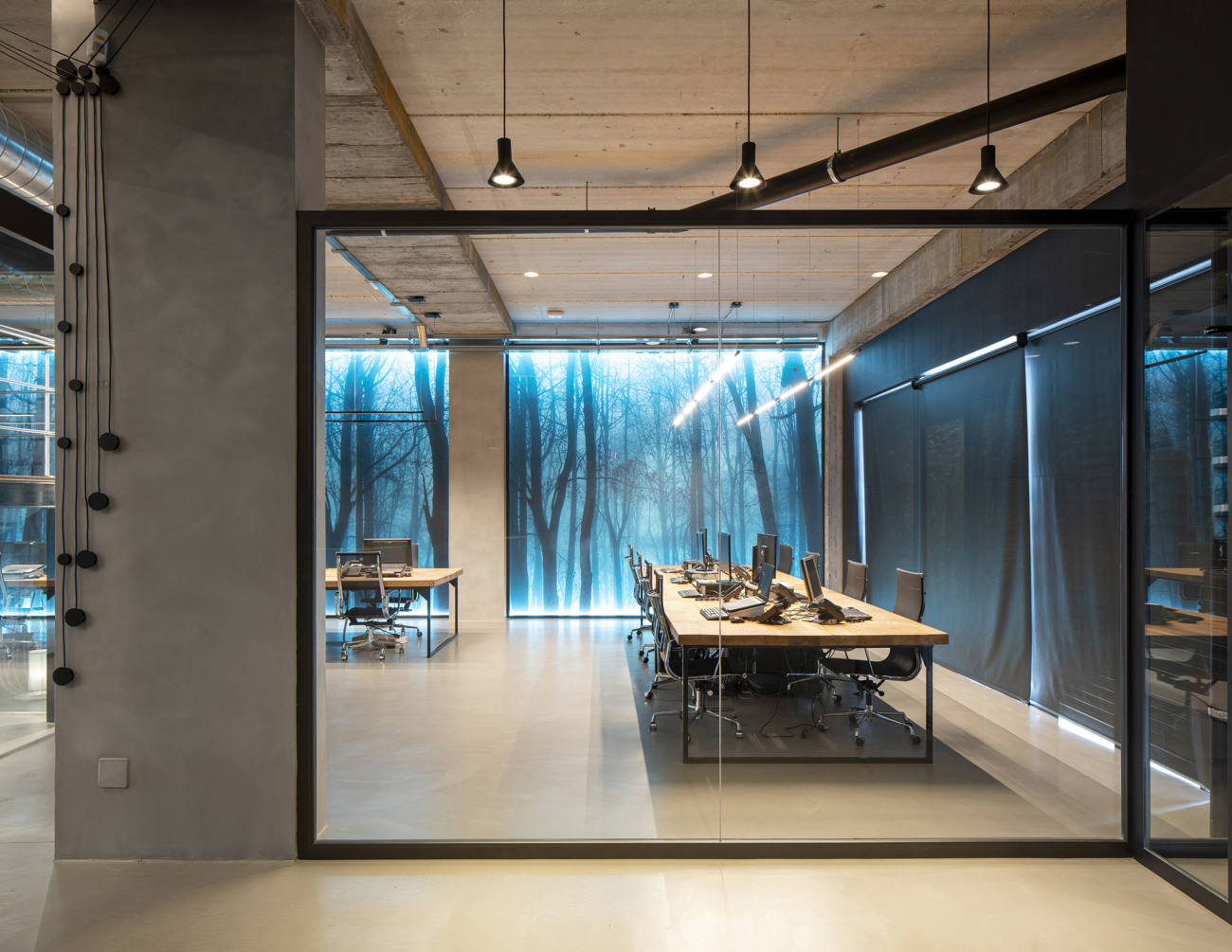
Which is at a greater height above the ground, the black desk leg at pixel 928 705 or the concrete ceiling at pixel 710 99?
the concrete ceiling at pixel 710 99

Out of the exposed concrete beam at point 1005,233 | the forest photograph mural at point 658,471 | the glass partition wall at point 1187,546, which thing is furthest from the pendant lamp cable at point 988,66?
the forest photograph mural at point 658,471

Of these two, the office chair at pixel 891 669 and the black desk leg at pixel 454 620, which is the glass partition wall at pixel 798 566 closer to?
the office chair at pixel 891 669

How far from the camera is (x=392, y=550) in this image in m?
6.86

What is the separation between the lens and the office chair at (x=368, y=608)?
6973mm

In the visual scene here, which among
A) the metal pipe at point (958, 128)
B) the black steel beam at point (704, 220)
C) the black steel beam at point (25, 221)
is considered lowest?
the black steel beam at point (704, 220)

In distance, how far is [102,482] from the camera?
125 inches

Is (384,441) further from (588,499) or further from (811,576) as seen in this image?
(811,576)

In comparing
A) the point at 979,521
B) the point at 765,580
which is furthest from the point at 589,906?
the point at 979,521

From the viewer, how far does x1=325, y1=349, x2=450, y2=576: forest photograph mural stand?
5492mm

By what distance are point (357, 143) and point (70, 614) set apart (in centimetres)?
307

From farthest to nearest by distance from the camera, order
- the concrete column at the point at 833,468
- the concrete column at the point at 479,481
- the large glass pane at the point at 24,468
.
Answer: the concrete column at the point at 479,481 → the large glass pane at the point at 24,468 → the concrete column at the point at 833,468

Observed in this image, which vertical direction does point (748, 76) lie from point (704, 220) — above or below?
above

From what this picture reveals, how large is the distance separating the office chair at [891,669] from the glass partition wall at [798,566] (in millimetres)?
13

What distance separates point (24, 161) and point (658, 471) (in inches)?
155
